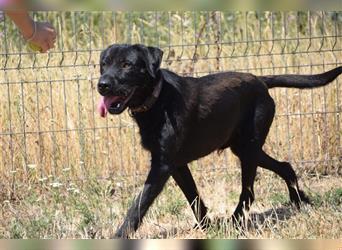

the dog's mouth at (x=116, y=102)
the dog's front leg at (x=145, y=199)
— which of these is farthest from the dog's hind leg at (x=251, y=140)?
the dog's mouth at (x=116, y=102)

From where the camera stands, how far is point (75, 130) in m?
7.44

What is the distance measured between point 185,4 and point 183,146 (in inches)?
109

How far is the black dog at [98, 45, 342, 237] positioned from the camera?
5.20m

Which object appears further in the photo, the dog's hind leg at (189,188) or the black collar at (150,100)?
the dog's hind leg at (189,188)

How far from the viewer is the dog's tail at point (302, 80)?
6.10m

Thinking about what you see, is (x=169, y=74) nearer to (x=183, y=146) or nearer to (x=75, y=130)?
(x=183, y=146)

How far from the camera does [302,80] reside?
622cm

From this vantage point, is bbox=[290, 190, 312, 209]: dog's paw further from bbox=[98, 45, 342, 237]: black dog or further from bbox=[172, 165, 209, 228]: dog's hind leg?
bbox=[172, 165, 209, 228]: dog's hind leg

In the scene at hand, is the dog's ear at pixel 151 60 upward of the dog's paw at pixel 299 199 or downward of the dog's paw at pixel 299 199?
upward

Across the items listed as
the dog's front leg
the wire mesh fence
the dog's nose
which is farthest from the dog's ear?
the wire mesh fence

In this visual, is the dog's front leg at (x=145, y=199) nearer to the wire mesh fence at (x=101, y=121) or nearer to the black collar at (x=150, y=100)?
the black collar at (x=150, y=100)

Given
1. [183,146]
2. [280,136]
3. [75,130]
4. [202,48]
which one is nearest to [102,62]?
[183,146]

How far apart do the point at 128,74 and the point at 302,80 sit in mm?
1838

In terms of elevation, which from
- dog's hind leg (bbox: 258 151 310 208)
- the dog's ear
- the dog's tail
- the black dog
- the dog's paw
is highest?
the dog's ear
